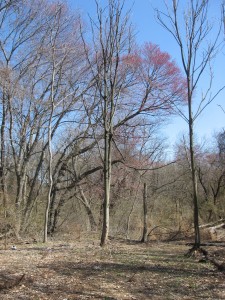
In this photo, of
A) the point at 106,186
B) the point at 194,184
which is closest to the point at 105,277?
the point at 194,184

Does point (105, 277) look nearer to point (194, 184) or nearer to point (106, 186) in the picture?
point (194, 184)

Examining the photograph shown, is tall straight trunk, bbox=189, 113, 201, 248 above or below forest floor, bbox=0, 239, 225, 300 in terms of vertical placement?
above

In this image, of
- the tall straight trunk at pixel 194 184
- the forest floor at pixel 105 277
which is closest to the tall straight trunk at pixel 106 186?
the forest floor at pixel 105 277

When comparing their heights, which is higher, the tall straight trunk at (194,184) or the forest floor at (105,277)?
the tall straight trunk at (194,184)

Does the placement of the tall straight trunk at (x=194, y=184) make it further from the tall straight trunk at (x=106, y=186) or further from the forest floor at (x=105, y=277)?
the tall straight trunk at (x=106, y=186)

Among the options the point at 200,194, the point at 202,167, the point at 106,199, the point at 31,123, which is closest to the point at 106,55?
the point at 106,199

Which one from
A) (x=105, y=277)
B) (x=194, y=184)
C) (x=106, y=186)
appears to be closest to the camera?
(x=105, y=277)

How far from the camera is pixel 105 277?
254 inches

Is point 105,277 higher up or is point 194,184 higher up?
point 194,184

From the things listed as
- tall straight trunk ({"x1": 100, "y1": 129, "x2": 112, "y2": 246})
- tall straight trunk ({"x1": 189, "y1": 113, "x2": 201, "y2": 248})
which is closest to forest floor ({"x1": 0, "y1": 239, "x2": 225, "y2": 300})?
tall straight trunk ({"x1": 189, "y1": 113, "x2": 201, "y2": 248})

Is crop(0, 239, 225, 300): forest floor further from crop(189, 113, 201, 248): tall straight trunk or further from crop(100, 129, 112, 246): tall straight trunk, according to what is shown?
crop(100, 129, 112, 246): tall straight trunk

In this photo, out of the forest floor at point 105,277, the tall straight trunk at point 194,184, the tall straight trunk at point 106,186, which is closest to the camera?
the forest floor at point 105,277

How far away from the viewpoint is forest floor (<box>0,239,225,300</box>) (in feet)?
17.4

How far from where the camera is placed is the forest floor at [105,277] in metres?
5.30
